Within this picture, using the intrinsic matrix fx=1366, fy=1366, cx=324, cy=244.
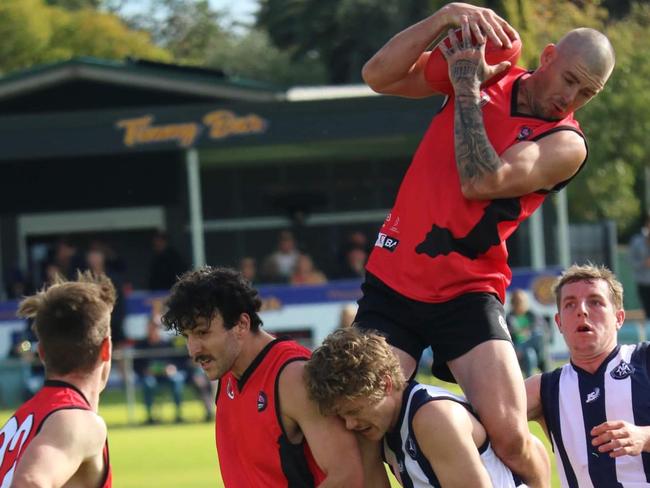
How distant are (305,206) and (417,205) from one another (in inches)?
692

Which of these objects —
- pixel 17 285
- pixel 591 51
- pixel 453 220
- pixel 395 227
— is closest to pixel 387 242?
pixel 395 227

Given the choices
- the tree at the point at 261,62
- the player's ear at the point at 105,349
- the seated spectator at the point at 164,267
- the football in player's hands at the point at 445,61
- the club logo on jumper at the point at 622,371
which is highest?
the tree at the point at 261,62

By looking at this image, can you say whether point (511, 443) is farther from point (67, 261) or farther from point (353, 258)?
point (353, 258)

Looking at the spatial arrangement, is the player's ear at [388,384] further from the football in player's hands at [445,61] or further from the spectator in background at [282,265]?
the spectator in background at [282,265]

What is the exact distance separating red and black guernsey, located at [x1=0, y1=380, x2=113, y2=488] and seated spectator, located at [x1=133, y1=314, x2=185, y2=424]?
10334 millimetres

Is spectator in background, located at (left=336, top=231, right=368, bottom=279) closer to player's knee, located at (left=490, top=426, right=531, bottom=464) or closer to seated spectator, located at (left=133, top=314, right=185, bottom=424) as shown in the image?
seated spectator, located at (left=133, top=314, right=185, bottom=424)

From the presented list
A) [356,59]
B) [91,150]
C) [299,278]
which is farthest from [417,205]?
[356,59]

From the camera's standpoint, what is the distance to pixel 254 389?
5129 millimetres

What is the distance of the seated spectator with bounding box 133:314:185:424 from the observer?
1530 cm

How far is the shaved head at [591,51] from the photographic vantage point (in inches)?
193

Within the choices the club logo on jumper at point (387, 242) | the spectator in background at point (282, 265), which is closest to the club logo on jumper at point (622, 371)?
the club logo on jumper at point (387, 242)

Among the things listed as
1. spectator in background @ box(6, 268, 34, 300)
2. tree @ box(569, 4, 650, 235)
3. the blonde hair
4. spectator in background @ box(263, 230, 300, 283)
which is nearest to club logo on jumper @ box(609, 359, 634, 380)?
the blonde hair

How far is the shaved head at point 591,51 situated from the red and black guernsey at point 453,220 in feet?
0.90

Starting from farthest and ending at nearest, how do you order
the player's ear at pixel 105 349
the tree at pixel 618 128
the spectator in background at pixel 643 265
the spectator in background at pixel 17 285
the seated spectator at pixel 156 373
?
the tree at pixel 618 128 < the spectator in background at pixel 17 285 < the spectator in background at pixel 643 265 < the seated spectator at pixel 156 373 < the player's ear at pixel 105 349
